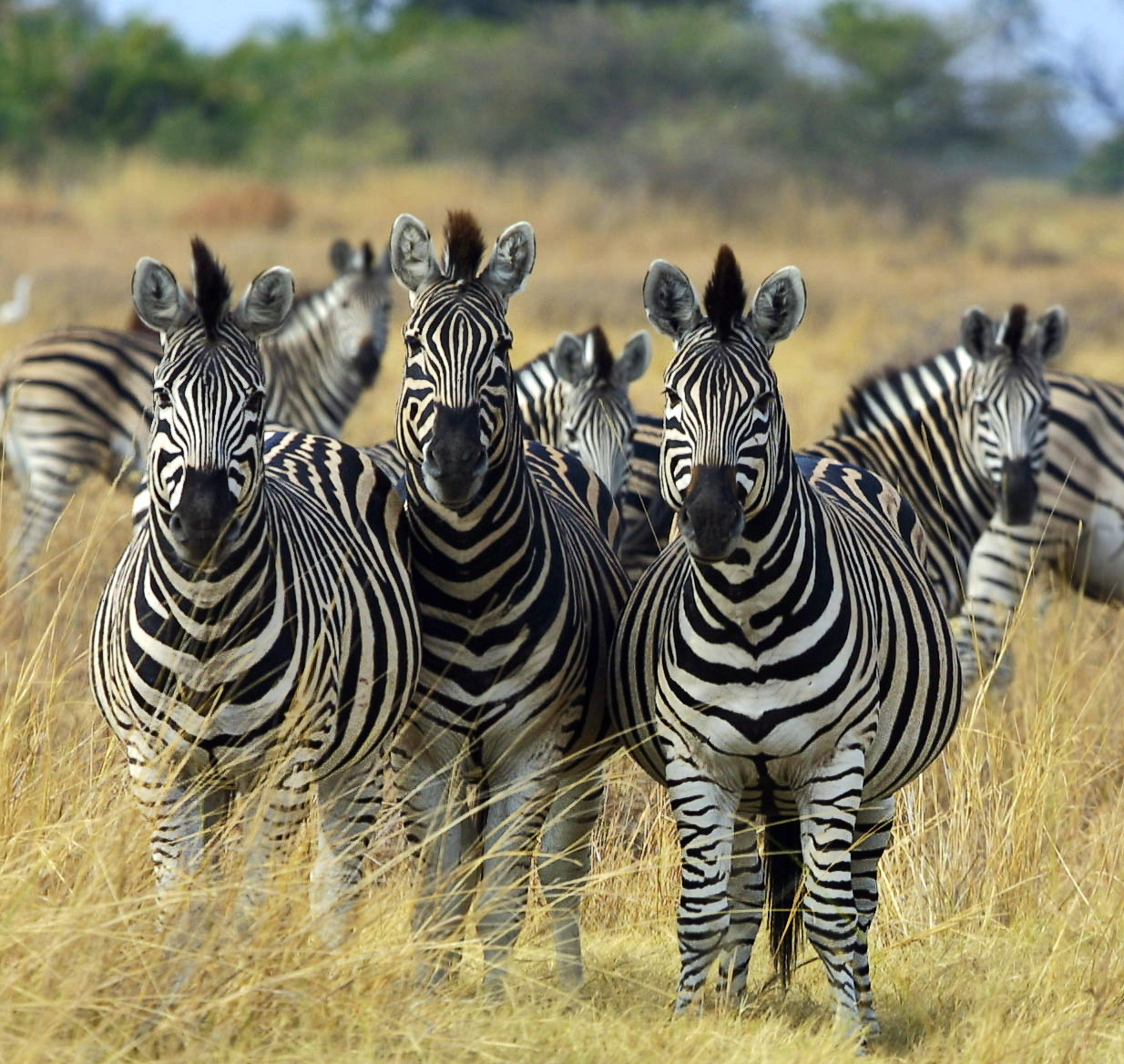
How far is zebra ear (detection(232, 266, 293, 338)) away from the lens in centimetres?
452

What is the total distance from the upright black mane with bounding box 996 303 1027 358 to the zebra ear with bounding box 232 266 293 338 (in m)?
4.60

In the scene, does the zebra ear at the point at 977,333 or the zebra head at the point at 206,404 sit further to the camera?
the zebra ear at the point at 977,333

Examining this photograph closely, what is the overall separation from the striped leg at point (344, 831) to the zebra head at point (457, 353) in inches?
33.3

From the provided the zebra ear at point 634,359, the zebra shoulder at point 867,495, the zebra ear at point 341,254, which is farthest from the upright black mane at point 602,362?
the zebra ear at point 341,254

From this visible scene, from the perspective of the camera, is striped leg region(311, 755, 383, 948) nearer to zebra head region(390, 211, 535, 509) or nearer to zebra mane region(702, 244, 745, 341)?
zebra head region(390, 211, 535, 509)

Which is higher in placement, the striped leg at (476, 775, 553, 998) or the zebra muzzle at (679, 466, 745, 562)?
the zebra muzzle at (679, 466, 745, 562)

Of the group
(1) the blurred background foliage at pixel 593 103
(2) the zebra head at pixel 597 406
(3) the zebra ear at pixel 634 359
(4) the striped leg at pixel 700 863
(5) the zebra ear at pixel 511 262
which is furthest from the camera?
(1) the blurred background foliage at pixel 593 103

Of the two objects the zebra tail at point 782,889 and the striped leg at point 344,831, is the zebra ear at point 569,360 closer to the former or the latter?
the zebra tail at point 782,889

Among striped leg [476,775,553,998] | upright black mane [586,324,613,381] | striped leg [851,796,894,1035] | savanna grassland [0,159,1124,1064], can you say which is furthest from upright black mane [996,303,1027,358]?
striped leg [476,775,553,998]

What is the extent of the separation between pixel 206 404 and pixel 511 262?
1.23 m

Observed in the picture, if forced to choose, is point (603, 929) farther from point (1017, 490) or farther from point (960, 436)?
point (960, 436)

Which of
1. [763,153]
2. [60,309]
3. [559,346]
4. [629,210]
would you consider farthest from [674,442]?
[763,153]

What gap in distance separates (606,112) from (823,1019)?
3817cm

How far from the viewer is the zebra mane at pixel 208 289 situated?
439 centimetres
